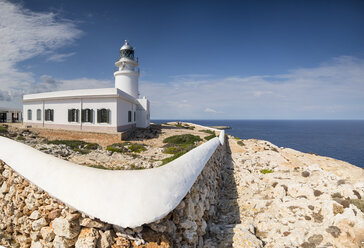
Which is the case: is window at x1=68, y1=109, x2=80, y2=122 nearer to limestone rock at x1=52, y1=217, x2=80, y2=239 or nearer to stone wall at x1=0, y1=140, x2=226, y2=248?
stone wall at x1=0, y1=140, x2=226, y2=248

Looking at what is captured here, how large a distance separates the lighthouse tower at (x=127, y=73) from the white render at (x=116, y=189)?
23.3 m

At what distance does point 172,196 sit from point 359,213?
478 cm

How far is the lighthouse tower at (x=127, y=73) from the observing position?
26000 millimetres

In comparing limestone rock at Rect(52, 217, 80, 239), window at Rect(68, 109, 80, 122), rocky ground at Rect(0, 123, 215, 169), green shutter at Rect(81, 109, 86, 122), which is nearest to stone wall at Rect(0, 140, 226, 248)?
limestone rock at Rect(52, 217, 80, 239)

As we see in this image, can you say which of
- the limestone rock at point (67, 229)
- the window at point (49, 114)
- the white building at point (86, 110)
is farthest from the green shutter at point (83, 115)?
the limestone rock at point (67, 229)

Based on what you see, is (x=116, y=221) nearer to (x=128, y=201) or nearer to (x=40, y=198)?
(x=128, y=201)

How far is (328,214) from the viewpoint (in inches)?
197

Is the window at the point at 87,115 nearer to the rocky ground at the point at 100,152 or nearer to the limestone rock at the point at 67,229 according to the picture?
the rocky ground at the point at 100,152

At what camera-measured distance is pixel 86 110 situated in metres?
19.0

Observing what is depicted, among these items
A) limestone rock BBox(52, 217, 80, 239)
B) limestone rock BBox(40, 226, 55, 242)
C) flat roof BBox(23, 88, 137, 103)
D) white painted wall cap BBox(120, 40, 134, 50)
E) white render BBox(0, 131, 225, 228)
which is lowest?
limestone rock BBox(40, 226, 55, 242)

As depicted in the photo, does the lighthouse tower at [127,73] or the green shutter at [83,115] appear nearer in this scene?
the green shutter at [83,115]

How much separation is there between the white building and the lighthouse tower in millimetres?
2908

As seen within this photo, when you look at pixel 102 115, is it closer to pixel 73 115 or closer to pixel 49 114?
pixel 73 115

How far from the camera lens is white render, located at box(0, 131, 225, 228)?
2857 millimetres
